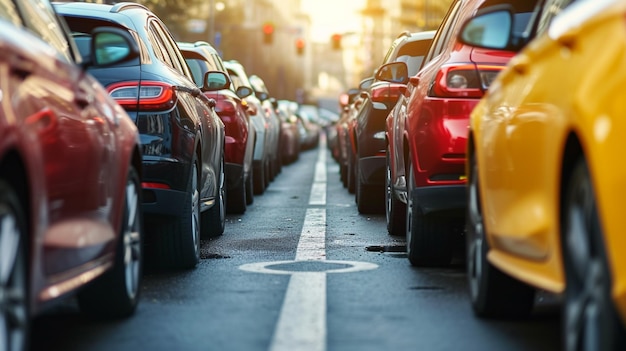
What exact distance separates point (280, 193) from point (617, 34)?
1532cm

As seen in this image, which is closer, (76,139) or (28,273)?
(28,273)

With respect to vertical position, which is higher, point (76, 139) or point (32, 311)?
point (76, 139)

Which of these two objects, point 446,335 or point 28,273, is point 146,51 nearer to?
point 446,335

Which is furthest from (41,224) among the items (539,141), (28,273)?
(539,141)

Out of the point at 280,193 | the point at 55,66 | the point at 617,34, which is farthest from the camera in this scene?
the point at 280,193

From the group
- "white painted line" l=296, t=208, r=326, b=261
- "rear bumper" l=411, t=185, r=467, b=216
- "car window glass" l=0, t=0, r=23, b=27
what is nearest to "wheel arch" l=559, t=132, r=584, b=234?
"car window glass" l=0, t=0, r=23, b=27

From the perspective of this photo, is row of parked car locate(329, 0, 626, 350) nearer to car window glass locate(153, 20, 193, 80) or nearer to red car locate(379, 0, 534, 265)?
red car locate(379, 0, 534, 265)

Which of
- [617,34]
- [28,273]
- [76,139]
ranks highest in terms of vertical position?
[617,34]

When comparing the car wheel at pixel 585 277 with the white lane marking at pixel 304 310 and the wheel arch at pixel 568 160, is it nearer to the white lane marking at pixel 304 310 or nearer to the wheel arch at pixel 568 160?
the wheel arch at pixel 568 160

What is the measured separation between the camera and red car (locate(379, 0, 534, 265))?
873 cm

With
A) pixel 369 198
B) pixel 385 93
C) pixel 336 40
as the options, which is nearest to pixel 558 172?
pixel 385 93

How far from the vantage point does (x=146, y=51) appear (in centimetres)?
916

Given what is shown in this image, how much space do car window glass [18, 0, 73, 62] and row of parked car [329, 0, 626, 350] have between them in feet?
5.93

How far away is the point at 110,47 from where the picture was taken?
22.5 ft
